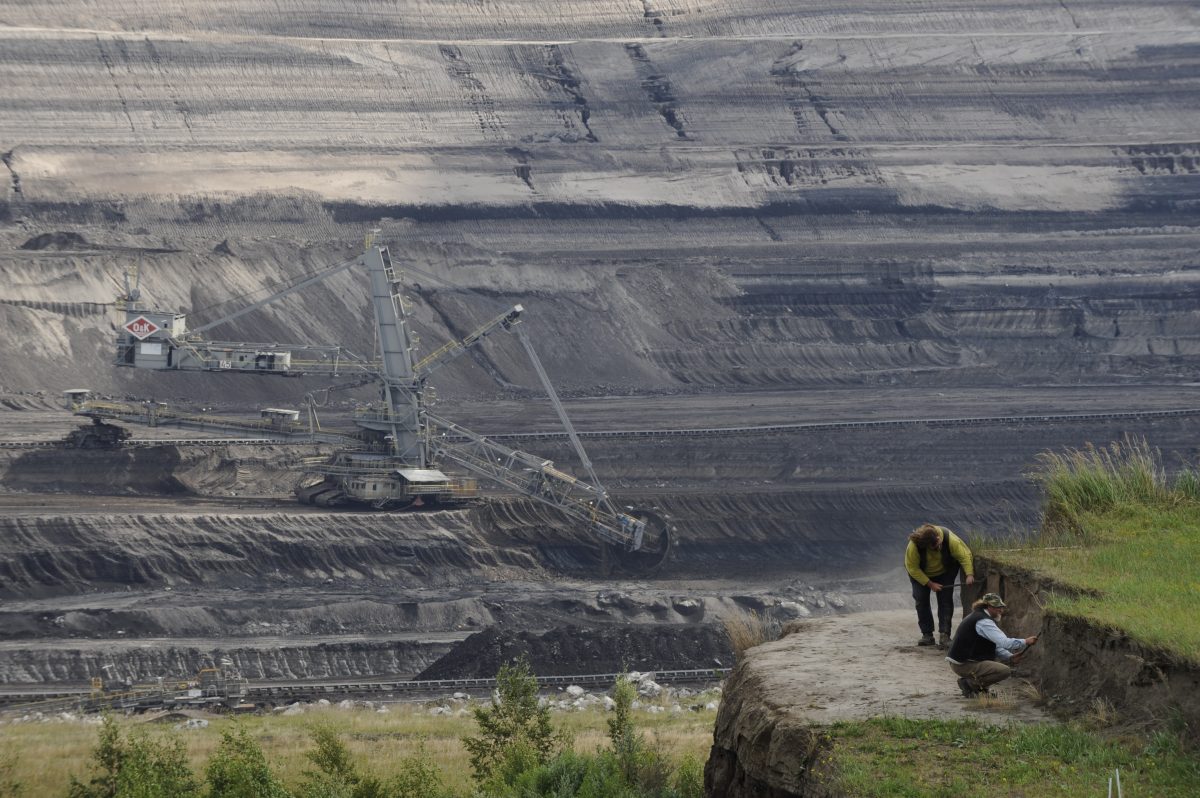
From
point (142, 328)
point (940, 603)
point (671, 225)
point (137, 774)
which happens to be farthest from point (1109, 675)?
point (671, 225)

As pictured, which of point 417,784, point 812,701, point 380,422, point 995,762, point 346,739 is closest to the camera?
point 995,762

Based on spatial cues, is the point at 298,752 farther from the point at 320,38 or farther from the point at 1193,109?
the point at 1193,109

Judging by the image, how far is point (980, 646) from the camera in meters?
12.2

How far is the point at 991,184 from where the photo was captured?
248 ft

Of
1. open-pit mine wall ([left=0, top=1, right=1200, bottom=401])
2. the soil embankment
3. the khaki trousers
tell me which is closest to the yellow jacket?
the soil embankment

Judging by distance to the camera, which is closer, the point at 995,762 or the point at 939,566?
the point at 995,762

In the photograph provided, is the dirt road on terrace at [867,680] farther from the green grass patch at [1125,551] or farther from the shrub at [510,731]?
the shrub at [510,731]

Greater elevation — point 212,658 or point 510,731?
point 212,658

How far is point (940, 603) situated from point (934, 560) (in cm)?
35

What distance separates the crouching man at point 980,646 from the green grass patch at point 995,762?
856mm

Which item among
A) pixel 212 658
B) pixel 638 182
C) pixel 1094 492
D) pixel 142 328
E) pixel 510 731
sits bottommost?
pixel 510 731

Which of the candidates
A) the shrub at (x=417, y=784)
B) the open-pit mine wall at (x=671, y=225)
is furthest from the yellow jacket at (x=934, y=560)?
the open-pit mine wall at (x=671, y=225)

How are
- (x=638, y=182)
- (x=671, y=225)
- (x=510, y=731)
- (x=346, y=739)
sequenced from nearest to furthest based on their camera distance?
(x=510, y=731) < (x=346, y=739) < (x=671, y=225) < (x=638, y=182)

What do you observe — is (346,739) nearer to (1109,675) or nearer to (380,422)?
(1109,675)
